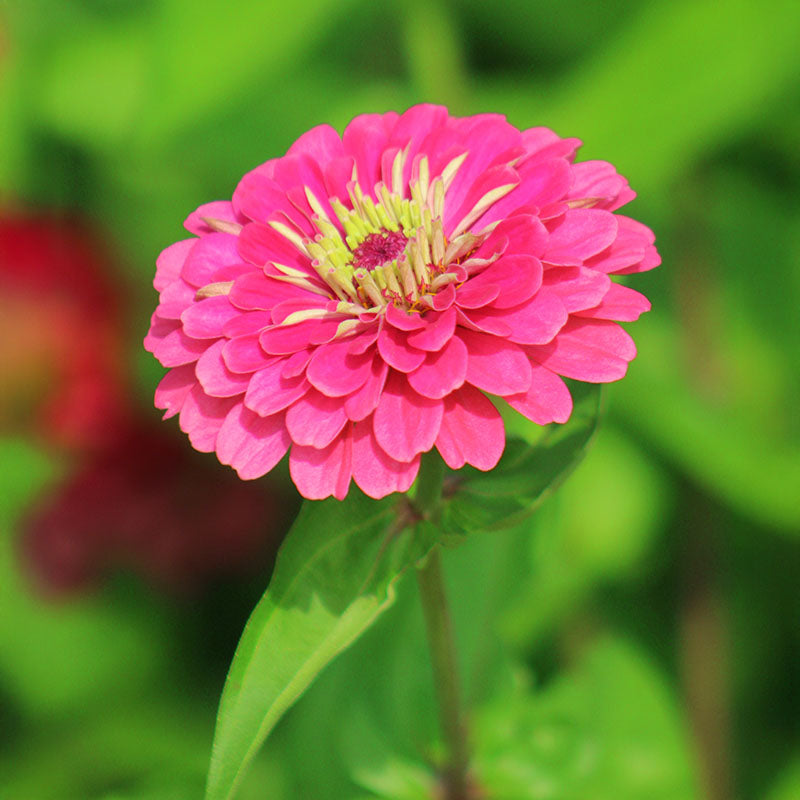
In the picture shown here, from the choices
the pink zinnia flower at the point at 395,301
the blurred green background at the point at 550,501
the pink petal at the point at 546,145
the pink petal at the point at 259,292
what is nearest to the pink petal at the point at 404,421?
the pink zinnia flower at the point at 395,301

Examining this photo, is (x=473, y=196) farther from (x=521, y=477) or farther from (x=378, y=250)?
(x=521, y=477)

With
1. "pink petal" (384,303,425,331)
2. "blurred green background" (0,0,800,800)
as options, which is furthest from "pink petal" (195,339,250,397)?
"blurred green background" (0,0,800,800)

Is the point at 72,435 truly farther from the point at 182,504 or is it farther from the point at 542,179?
the point at 542,179

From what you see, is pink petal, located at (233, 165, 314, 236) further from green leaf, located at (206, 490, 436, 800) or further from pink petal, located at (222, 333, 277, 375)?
green leaf, located at (206, 490, 436, 800)

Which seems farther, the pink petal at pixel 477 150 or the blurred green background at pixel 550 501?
the blurred green background at pixel 550 501

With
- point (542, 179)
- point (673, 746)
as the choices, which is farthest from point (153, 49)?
point (673, 746)

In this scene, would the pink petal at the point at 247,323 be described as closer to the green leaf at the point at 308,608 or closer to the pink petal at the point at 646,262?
the green leaf at the point at 308,608

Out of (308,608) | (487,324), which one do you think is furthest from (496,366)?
(308,608)
